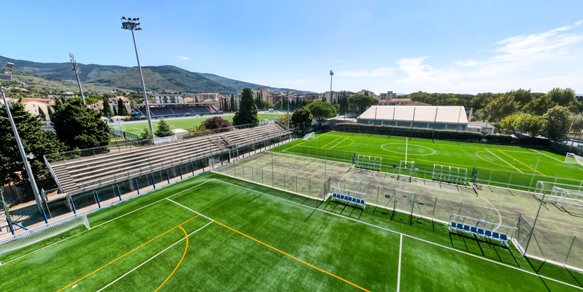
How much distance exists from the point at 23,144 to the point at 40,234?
1117cm

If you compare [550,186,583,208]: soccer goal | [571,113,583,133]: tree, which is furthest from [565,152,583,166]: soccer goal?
[571,113,583,133]: tree

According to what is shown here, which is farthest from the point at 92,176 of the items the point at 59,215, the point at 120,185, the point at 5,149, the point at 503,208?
the point at 503,208

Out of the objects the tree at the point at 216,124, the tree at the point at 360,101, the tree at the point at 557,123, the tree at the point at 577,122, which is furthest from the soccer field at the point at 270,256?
the tree at the point at 360,101

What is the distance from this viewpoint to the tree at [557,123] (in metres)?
39.3

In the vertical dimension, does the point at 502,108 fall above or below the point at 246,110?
below

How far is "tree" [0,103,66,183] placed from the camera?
2017 centimetres

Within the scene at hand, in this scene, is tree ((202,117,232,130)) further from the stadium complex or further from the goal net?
the goal net

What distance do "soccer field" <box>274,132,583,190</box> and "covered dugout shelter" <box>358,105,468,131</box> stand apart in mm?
11778

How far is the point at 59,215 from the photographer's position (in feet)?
62.8

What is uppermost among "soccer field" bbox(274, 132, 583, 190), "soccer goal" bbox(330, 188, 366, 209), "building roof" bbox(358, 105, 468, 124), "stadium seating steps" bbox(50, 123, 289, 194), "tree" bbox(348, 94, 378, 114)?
"tree" bbox(348, 94, 378, 114)

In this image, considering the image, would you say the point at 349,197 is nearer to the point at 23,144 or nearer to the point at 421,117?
the point at 23,144

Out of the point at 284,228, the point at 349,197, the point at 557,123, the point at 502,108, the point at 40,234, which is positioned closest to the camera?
the point at 40,234

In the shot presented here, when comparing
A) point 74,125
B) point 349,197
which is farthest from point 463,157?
point 74,125

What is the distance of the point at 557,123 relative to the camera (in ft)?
131
